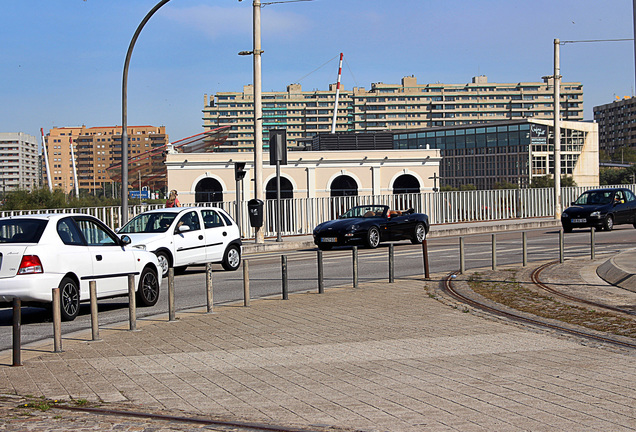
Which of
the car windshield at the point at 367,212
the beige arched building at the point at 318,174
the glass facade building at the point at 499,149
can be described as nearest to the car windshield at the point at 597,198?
the car windshield at the point at 367,212

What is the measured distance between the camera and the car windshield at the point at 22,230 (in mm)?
10367

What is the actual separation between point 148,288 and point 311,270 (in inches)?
237

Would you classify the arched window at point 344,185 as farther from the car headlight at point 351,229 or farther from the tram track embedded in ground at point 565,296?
the tram track embedded in ground at point 565,296

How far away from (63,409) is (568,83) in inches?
7669

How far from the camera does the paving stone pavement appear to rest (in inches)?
212

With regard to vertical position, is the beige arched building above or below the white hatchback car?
above

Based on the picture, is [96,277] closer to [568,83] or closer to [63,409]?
[63,409]

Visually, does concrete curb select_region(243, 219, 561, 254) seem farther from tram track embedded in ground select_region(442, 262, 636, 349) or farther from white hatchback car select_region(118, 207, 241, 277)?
tram track embedded in ground select_region(442, 262, 636, 349)

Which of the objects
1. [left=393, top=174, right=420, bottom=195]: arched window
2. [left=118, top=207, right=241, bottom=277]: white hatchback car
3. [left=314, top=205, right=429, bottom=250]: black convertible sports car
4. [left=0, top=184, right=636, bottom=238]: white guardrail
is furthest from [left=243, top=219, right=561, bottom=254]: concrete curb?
[left=393, top=174, right=420, bottom=195]: arched window

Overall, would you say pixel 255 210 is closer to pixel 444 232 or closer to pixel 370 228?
pixel 370 228

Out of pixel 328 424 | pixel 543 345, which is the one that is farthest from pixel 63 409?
pixel 543 345

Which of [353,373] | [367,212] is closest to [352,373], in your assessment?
[353,373]

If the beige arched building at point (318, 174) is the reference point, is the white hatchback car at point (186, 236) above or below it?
below

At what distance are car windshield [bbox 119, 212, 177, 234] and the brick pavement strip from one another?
22.6 feet
